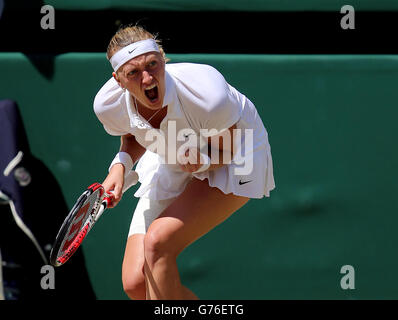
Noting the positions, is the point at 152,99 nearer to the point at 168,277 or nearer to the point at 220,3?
the point at 168,277

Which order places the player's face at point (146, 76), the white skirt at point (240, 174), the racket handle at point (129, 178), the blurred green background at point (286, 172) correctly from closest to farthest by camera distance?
1. the player's face at point (146, 76)
2. the white skirt at point (240, 174)
3. the racket handle at point (129, 178)
4. the blurred green background at point (286, 172)

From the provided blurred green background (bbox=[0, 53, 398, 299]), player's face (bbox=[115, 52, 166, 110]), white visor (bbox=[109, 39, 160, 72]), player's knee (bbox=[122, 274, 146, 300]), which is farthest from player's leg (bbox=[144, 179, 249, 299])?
blurred green background (bbox=[0, 53, 398, 299])

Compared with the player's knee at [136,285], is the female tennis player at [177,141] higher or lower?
higher

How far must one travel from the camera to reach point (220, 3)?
142 inches

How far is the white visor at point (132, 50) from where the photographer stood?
2.44m

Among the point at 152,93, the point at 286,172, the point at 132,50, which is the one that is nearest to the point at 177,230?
the point at 152,93

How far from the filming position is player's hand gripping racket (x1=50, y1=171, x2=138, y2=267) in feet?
8.14

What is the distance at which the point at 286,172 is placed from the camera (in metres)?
3.62

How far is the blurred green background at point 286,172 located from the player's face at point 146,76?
1.13 m

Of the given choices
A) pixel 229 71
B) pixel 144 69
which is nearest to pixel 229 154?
pixel 144 69

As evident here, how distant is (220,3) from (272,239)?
1130mm

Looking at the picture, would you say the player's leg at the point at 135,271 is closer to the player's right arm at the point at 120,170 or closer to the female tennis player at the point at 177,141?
the female tennis player at the point at 177,141

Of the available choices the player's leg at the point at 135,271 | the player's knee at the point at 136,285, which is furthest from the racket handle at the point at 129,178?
the player's knee at the point at 136,285

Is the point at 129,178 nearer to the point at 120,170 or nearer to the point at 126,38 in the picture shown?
the point at 120,170
